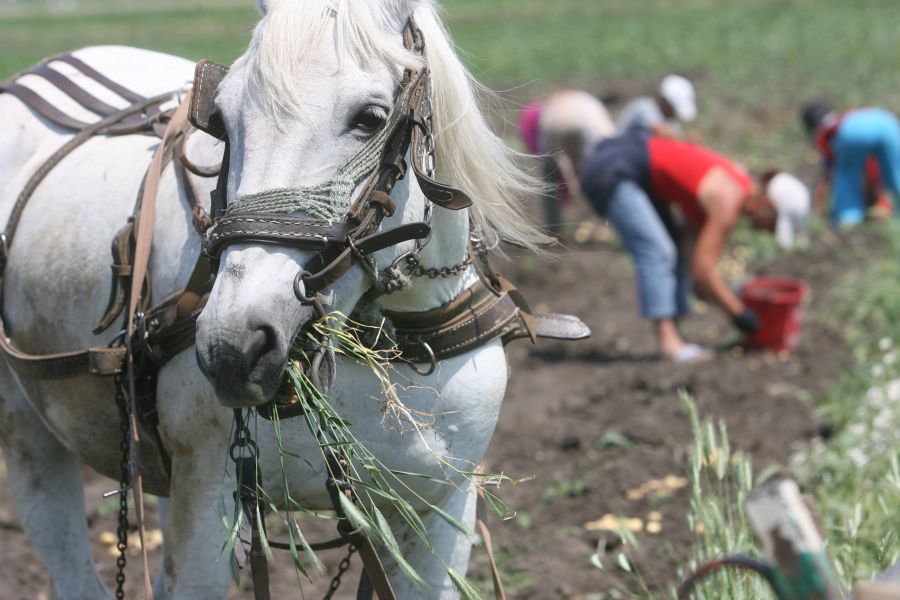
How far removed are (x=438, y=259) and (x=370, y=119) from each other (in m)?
0.52

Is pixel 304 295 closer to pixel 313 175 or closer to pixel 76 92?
pixel 313 175

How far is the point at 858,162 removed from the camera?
1049 centimetres

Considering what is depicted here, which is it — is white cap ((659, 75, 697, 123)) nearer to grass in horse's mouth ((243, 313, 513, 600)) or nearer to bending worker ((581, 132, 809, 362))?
bending worker ((581, 132, 809, 362))

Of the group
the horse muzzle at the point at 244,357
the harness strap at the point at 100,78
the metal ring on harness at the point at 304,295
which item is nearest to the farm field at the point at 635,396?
the harness strap at the point at 100,78

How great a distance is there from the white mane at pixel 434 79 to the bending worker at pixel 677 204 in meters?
4.77

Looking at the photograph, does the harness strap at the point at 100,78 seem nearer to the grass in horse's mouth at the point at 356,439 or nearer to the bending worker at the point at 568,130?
the grass in horse's mouth at the point at 356,439

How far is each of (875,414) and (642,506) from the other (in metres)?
1.22

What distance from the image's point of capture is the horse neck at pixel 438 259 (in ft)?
8.90

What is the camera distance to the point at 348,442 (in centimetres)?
247

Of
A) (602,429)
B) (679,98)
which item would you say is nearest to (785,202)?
(679,98)

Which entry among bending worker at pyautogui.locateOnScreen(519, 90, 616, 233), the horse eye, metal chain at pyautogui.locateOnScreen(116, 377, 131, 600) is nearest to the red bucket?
bending worker at pyautogui.locateOnScreen(519, 90, 616, 233)

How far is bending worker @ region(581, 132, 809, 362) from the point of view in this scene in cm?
758

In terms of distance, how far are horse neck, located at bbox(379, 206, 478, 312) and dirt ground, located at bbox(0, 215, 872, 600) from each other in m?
0.49

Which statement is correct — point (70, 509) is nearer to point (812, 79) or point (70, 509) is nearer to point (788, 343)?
point (788, 343)
